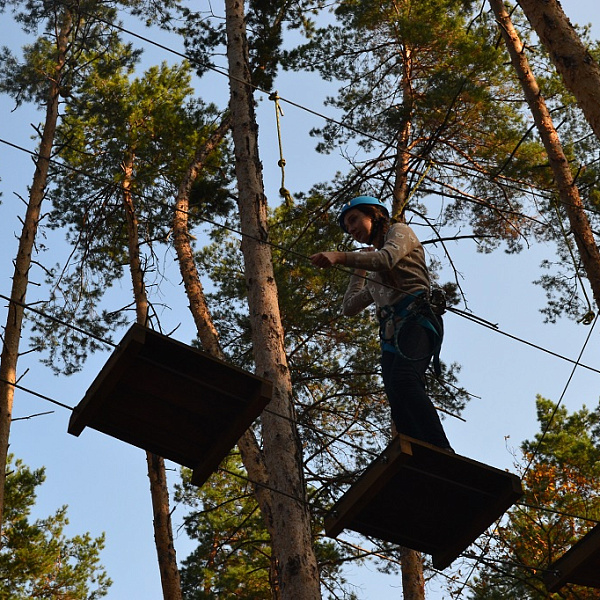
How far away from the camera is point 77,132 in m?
12.6

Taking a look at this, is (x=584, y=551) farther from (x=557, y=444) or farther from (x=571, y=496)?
(x=557, y=444)

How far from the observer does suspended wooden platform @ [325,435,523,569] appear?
15.0 ft

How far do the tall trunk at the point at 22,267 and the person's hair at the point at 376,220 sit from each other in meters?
4.16

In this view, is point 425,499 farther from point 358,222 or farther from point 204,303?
point 204,303

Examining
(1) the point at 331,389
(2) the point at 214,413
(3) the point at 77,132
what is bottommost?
(2) the point at 214,413

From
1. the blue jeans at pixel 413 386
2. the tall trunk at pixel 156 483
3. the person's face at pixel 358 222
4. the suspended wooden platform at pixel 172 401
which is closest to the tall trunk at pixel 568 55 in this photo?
the person's face at pixel 358 222

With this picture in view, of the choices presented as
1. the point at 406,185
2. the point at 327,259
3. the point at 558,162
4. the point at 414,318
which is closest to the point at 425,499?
the point at 414,318

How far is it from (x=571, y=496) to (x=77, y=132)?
9.16 m

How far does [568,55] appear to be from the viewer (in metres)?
6.23

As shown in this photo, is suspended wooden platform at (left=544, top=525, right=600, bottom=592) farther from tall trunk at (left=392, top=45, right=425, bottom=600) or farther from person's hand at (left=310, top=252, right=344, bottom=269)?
tall trunk at (left=392, top=45, right=425, bottom=600)

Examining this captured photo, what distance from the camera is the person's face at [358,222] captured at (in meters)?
5.11

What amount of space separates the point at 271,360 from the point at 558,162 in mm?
3873

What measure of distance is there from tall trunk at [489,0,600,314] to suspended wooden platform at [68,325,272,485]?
4.13 m

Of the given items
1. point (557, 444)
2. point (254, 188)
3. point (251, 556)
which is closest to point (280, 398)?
point (254, 188)
